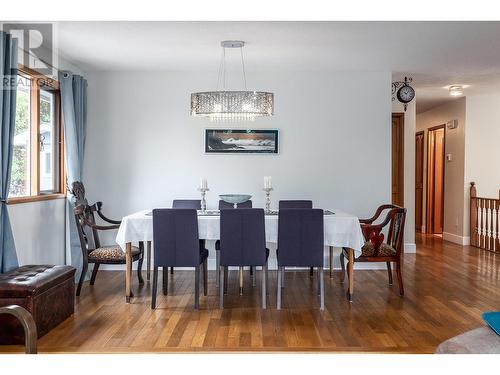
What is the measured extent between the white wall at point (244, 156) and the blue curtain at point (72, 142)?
0.47 m

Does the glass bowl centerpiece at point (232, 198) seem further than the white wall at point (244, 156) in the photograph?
No

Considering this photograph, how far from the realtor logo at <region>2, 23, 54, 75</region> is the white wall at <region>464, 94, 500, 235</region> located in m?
6.43

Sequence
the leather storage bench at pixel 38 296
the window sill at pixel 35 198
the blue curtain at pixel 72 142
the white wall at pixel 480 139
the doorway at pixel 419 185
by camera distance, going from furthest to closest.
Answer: the doorway at pixel 419 185, the white wall at pixel 480 139, the blue curtain at pixel 72 142, the window sill at pixel 35 198, the leather storage bench at pixel 38 296

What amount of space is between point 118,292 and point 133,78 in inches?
105

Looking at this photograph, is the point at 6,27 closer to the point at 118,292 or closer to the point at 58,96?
the point at 58,96

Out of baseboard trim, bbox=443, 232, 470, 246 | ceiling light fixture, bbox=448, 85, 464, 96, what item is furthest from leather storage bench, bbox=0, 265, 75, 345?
baseboard trim, bbox=443, 232, 470, 246

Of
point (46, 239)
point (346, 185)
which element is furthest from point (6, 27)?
point (346, 185)

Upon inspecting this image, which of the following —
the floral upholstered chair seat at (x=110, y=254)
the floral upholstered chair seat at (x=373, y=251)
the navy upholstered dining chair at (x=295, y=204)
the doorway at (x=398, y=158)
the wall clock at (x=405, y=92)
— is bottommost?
the floral upholstered chair seat at (x=110, y=254)

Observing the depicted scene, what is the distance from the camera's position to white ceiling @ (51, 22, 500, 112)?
4160 millimetres

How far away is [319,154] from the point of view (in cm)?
613

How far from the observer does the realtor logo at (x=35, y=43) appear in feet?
13.7

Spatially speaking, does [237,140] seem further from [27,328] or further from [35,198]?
[27,328]

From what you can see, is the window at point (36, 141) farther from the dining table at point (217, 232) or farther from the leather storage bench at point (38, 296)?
the dining table at point (217, 232)

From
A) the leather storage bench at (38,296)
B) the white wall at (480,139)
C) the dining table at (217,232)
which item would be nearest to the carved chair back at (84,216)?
the dining table at (217,232)
